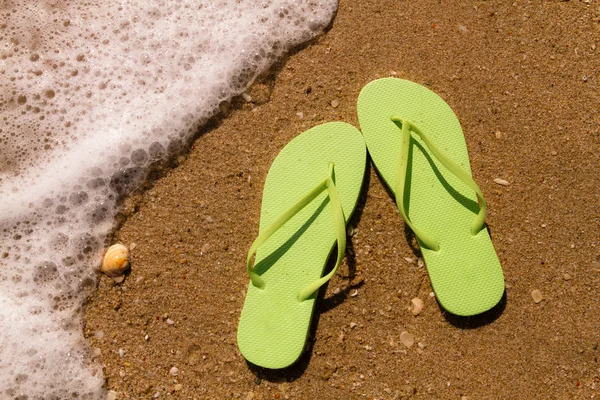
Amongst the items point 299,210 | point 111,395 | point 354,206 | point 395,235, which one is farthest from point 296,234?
point 111,395

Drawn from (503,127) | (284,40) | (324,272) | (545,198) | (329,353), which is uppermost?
(284,40)

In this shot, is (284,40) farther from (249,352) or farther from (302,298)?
(249,352)

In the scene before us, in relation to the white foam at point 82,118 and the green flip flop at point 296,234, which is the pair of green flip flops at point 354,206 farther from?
the white foam at point 82,118

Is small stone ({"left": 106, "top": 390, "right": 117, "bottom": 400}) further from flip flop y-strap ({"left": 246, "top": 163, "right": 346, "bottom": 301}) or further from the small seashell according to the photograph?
flip flop y-strap ({"left": 246, "top": 163, "right": 346, "bottom": 301})

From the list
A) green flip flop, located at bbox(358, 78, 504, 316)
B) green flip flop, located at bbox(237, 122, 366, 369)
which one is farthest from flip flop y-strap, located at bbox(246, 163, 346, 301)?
green flip flop, located at bbox(358, 78, 504, 316)

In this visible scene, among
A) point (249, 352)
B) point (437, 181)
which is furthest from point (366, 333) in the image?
point (437, 181)

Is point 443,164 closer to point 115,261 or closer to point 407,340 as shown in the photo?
point 407,340

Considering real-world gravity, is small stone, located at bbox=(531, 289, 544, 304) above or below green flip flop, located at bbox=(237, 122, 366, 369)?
below
